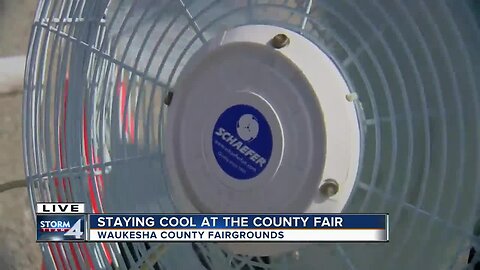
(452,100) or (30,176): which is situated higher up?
(30,176)

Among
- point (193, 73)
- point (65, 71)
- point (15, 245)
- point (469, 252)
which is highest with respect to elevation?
point (15, 245)

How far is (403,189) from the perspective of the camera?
35.2 inches

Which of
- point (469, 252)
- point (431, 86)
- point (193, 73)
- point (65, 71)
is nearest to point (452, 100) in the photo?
point (431, 86)

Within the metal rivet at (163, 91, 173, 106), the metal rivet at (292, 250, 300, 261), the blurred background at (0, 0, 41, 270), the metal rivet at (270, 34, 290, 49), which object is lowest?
the metal rivet at (292, 250, 300, 261)

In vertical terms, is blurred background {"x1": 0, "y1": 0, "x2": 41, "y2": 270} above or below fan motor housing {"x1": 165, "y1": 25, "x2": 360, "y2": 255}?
above

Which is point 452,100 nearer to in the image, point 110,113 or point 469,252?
point 469,252

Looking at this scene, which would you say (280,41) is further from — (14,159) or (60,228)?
(14,159)

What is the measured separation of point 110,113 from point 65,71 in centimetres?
9

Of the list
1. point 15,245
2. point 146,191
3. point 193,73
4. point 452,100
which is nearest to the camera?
point 452,100

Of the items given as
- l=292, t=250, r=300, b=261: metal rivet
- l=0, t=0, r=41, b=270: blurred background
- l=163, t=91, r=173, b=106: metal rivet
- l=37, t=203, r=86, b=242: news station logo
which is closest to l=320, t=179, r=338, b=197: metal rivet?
l=292, t=250, r=300, b=261: metal rivet

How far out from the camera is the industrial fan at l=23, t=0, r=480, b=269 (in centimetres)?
87

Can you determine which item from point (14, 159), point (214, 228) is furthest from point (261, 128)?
point (14, 159)

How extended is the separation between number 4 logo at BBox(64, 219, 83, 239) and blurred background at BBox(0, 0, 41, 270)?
2.20 feet

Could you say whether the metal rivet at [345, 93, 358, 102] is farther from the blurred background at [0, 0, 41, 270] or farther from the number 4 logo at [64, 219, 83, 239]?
the blurred background at [0, 0, 41, 270]
